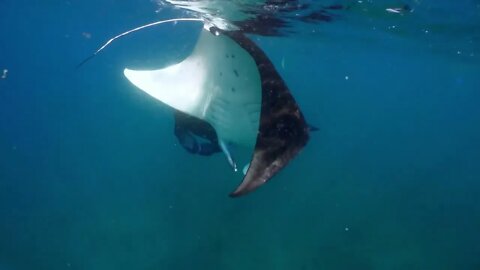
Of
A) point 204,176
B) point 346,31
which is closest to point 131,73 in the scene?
point 346,31

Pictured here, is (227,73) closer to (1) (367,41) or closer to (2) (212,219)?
(2) (212,219)

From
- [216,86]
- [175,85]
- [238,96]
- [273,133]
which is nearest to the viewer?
[273,133]

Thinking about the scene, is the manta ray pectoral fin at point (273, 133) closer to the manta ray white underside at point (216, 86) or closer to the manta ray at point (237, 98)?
the manta ray at point (237, 98)

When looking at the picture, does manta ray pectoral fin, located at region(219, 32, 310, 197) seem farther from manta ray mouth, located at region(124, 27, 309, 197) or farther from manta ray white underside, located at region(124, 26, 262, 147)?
manta ray white underside, located at region(124, 26, 262, 147)

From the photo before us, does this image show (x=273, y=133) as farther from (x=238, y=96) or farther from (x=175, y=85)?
(x=175, y=85)

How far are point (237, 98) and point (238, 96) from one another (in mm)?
34

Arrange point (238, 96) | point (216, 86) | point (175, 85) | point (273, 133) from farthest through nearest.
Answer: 1. point (175, 85)
2. point (216, 86)
3. point (238, 96)
4. point (273, 133)

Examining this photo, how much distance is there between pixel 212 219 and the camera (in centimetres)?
1716

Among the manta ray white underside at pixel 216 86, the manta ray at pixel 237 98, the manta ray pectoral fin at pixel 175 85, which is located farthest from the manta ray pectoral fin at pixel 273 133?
the manta ray pectoral fin at pixel 175 85

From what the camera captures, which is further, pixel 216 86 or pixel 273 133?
pixel 216 86

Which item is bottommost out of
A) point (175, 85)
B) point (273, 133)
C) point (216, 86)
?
point (175, 85)

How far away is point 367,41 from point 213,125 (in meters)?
14.6

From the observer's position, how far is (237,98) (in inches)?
204

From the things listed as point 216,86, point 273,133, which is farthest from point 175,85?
point 273,133
